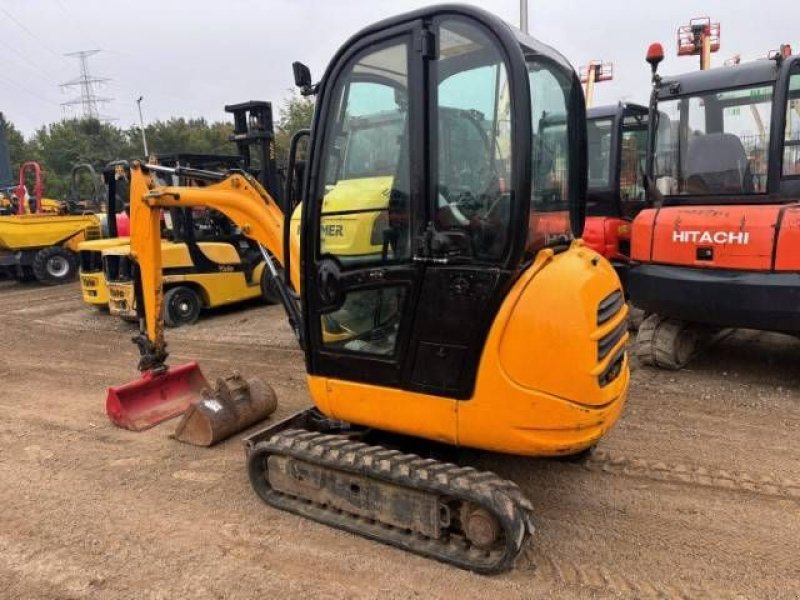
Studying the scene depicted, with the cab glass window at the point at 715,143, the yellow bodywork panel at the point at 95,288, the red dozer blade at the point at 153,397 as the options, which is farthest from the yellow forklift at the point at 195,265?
the cab glass window at the point at 715,143

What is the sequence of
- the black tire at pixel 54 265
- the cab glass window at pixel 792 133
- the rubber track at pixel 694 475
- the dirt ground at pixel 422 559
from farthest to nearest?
the black tire at pixel 54 265 < the cab glass window at pixel 792 133 < the rubber track at pixel 694 475 < the dirt ground at pixel 422 559

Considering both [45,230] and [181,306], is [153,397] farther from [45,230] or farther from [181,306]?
[45,230]

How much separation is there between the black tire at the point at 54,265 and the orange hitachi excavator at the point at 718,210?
12151 millimetres

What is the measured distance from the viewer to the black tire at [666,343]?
17.8ft

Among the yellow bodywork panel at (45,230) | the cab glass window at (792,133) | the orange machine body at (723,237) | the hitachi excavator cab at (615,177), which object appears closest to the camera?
the orange machine body at (723,237)

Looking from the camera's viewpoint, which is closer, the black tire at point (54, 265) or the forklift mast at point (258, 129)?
the forklift mast at point (258, 129)

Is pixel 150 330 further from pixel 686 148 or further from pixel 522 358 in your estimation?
pixel 686 148

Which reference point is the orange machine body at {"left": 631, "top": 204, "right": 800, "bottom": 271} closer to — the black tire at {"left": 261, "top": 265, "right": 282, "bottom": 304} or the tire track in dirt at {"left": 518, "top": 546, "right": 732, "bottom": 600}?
the tire track in dirt at {"left": 518, "top": 546, "right": 732, "bottom": 600}

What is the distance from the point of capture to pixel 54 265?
13195 millimetres

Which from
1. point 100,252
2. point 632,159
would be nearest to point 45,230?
point 100,252

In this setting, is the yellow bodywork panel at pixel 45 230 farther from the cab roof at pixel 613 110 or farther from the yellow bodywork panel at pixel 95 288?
the cab roof at pixel 613 110

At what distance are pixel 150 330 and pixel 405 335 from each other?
2.42 m

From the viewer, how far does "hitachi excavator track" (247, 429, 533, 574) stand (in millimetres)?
2643

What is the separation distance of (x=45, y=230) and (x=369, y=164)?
40.9 feet
